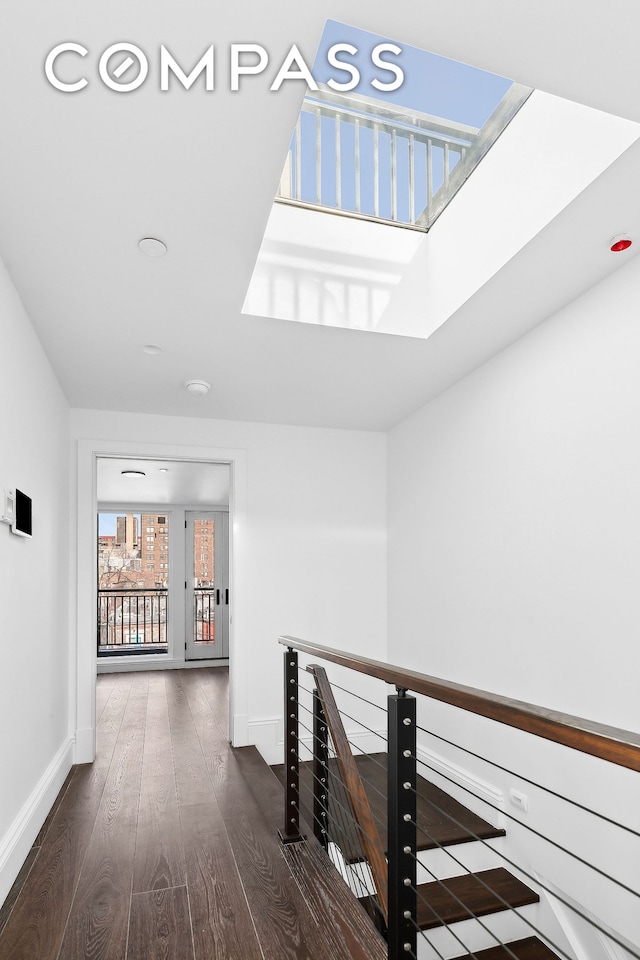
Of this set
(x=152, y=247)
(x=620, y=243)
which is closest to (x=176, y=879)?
(x=152, y=247)

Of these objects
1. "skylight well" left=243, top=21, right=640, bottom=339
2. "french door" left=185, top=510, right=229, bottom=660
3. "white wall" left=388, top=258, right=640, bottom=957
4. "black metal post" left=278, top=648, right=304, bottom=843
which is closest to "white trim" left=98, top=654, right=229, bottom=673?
"french door" left=185, top=510, right=229, bottom=660

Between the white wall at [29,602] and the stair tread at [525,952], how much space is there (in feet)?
7.27

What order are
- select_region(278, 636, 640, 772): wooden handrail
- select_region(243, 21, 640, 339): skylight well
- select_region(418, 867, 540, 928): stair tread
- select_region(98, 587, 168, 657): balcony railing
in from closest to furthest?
1. select_region(278, 636, 640, 772): wooden handrail
2. select_region(243, 21, 640, 339): skylight well
3. select_region(418, 867, 540, 928): stair tread
4. select_region(98, 587, 168, 657): balcony railing

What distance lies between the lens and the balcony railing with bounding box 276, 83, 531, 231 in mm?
2396

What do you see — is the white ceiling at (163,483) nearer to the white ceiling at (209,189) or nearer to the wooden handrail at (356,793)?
the white ceiling at (209,189)

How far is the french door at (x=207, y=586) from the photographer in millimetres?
8953

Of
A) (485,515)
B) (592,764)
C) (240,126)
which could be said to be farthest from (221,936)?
(240,126)

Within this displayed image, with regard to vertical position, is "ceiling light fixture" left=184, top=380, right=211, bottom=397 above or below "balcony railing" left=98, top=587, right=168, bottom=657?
above

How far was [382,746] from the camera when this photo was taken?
465 centimetres

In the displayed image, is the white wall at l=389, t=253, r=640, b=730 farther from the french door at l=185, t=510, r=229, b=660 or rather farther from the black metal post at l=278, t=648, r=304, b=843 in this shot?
the french door at l=185, t=510, r=229, b=660

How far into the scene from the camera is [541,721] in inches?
45.4

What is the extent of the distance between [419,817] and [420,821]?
1.0 inches

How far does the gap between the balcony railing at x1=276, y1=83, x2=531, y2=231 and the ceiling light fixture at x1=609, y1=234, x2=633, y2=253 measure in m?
0.61

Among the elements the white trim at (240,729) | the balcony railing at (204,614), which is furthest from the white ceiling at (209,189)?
the balcony railing at (204,614)
